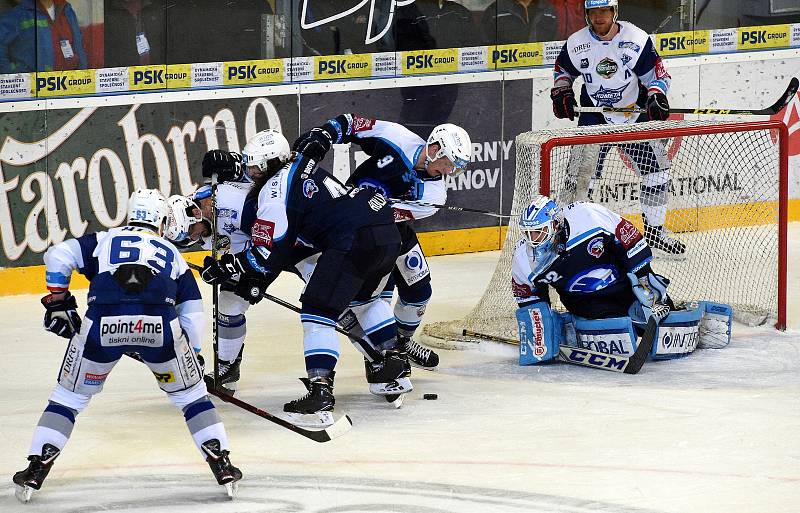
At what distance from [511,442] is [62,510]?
5.36 feet

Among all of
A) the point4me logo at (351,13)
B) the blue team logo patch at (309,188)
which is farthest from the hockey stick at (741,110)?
the blue team logo patch at (309,188)

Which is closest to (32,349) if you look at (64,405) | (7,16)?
(7,16)

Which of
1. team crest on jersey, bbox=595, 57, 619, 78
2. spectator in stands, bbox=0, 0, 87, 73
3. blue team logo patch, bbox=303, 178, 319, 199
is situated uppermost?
spectator in stands, bbox=0, 0, 87, 73

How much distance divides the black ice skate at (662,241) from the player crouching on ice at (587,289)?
143 centimetres

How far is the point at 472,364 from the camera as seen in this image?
6.91 metres

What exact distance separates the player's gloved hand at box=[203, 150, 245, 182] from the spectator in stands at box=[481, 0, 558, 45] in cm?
403

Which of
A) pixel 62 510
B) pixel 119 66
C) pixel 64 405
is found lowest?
pixel 62 510

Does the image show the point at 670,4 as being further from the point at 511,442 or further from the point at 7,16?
the point at 511,442

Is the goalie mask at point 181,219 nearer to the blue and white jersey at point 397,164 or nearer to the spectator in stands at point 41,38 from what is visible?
the blue and white jersey at point 397,164

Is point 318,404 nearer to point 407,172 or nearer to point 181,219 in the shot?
point 181,219

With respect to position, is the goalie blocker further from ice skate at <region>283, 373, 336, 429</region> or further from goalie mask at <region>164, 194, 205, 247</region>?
goalie mask at <region>164, 194, 205, 247</region>

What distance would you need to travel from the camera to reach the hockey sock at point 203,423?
193 inches

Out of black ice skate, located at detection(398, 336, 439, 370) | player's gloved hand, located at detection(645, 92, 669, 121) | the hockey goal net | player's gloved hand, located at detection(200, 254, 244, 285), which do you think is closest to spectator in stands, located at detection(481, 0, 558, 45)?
player's gloved hand, located at detection(645, 92, 669, 121)

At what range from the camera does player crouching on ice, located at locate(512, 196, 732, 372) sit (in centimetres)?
659
